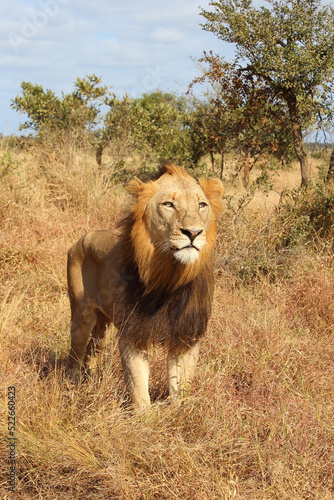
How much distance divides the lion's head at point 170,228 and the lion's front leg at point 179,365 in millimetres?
462

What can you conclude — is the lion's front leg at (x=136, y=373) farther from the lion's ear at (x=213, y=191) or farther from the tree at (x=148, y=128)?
the tree at (x=148, y=128)

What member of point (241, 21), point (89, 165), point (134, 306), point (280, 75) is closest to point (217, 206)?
point (134, 306)

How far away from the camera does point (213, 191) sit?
3477 mm

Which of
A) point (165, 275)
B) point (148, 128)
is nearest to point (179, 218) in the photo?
point (165, 275)

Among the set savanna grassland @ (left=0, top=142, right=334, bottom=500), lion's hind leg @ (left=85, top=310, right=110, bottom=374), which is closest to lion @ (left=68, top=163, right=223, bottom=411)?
savanna grassland @ (left=0, top=142, right=334, bottom=500)

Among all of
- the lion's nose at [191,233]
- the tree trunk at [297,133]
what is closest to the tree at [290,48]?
the tree trunk at [297,133]

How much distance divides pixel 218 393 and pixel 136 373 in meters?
0.50

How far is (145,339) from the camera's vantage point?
3.29 m

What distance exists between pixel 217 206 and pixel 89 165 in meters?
5.86

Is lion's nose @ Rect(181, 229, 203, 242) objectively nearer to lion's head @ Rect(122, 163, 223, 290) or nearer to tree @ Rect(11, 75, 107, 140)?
lion's head @ Rect(122, 163, 223, 290)

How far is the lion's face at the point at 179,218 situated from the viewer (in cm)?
292

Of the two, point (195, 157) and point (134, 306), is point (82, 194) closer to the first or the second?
point (195, 157)

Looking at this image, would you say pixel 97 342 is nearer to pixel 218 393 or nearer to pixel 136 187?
pixel 218 393

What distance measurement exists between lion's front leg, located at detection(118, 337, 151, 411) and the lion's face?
667 mm
